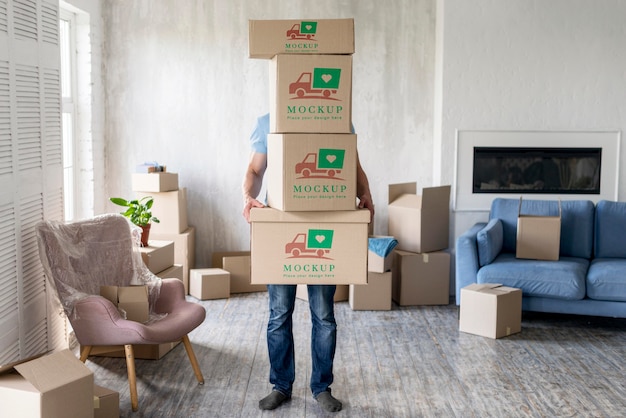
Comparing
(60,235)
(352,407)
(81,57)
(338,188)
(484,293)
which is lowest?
(352,407)

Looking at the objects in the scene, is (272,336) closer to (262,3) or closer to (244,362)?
(244,362)

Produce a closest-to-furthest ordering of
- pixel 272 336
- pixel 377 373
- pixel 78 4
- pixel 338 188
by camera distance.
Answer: pixel 338 188
pixel 272 336
pixel 377 373
pixel 78 4

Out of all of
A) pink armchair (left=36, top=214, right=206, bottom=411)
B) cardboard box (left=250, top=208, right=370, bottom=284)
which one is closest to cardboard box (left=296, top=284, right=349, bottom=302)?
pink armchair (left=36, top=214, right=206, bottom=411)

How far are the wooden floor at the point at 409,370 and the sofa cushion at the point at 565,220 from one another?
50cm

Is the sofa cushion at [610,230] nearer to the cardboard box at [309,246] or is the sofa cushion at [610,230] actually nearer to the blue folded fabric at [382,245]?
the blue folded fabric at [382,245]

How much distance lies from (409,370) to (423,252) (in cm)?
156

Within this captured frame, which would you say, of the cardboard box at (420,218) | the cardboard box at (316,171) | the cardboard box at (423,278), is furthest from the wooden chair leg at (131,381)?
the cardboard box at (420,218)

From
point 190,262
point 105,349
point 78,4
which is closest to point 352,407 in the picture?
point 105,349

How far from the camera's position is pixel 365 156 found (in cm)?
608

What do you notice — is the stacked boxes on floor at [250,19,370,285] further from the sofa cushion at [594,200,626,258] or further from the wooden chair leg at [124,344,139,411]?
the sofa cushion at [594,200,626,258]

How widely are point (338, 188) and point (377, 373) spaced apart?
4.43ft

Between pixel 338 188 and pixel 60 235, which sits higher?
pixel 338 188

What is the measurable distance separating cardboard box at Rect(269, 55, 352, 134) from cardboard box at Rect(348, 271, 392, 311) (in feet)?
7.90

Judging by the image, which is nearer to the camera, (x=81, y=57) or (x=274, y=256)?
(x=274, y=256)
